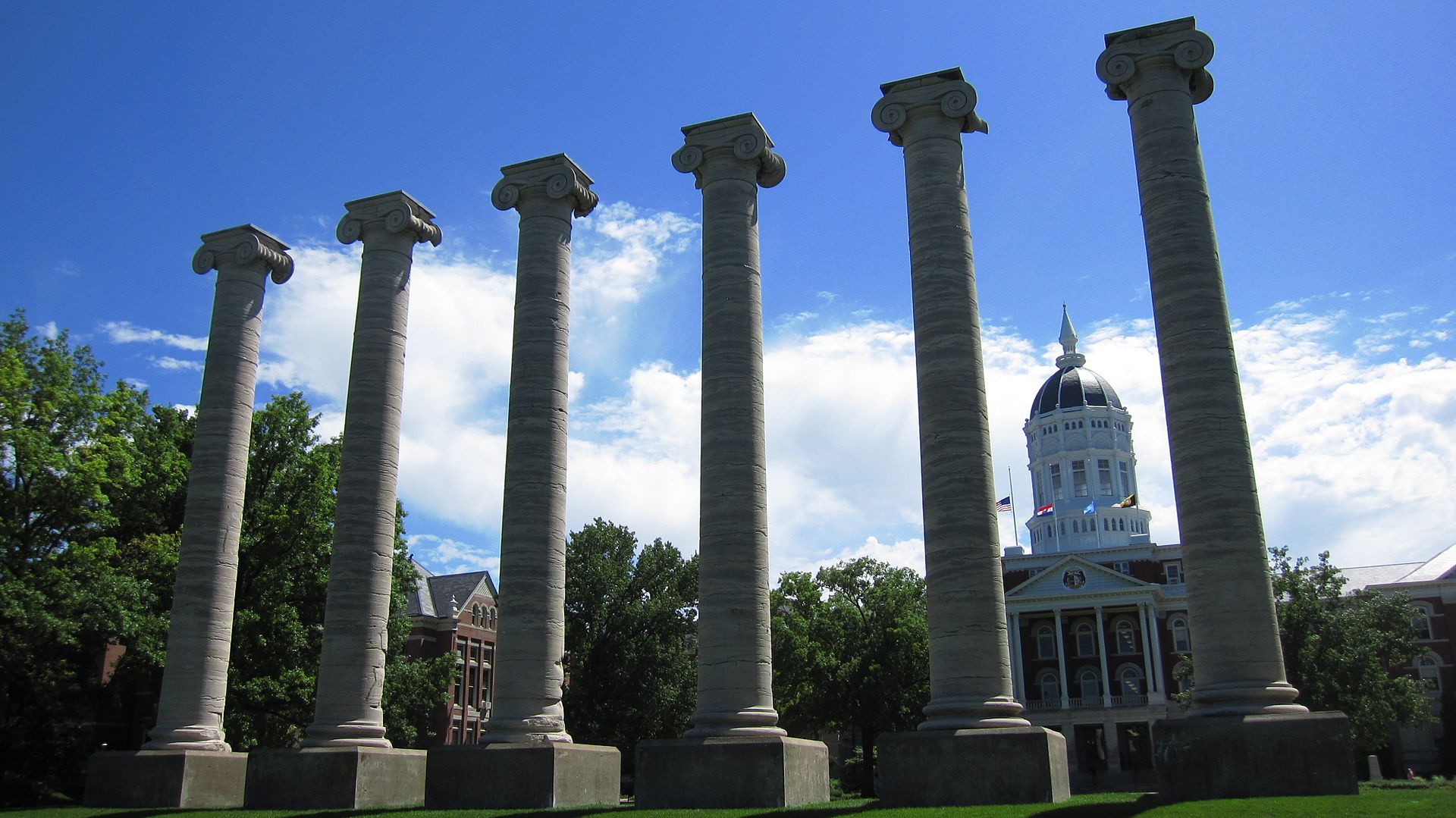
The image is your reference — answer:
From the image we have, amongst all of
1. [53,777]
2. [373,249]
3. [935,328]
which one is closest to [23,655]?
[53,777]

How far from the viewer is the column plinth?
33562 mm

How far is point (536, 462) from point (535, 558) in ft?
9.94

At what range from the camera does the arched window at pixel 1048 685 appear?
101 meters

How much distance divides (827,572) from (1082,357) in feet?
300

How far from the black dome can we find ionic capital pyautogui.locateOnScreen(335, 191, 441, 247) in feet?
385

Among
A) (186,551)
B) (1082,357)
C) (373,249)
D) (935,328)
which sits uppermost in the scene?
(1082,357)

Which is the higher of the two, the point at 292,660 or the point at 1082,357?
the point at 1082,357

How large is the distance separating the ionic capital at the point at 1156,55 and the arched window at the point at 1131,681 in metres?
79.8

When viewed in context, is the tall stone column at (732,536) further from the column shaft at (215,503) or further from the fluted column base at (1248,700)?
the column shaft at (215,503)

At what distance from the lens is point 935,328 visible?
2911 centimetres

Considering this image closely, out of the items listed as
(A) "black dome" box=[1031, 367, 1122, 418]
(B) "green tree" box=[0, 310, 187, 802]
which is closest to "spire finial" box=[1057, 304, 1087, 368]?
(A) "black dome" box=[1031, 367, 1122, 418]

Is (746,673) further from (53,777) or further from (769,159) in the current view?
(53,777)

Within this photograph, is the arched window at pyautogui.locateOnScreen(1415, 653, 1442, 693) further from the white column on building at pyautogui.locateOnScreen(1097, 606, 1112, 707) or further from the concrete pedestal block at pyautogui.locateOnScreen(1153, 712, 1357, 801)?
the concrete pedestal block at pyautogui.locateOnScreen(1153, 712, 1357, 801)

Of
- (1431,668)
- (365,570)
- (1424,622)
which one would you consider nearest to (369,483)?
(365,570)
